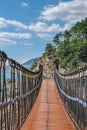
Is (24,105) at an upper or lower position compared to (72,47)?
lower

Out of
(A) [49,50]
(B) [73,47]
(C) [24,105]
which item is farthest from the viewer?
(A) [49,50]

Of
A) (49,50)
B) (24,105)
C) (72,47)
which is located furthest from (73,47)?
(24,105)

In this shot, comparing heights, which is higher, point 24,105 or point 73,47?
point 73,47

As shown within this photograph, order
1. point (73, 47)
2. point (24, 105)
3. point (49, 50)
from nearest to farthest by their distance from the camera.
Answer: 1. point (24, 105)
2. point (73, 47)
3. point (49, 50)

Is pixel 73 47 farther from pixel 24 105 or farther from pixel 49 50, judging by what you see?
pixel 24 105

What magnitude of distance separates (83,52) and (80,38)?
6.81m

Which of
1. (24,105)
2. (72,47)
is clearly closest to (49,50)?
(72,47)

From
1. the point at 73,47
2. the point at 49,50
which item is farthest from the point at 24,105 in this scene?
the point at 49,50

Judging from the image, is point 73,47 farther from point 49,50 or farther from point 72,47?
point 49,50

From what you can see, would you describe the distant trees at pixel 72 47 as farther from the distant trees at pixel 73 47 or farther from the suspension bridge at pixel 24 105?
the suspension bridge at pixel 24 105

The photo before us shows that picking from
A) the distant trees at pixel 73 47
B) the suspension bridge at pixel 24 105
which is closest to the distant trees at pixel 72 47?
the distant trees at pixel 73 47

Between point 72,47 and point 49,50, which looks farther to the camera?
point 49,50

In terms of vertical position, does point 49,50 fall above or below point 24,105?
above

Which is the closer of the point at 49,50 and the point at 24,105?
the point at 24,105
